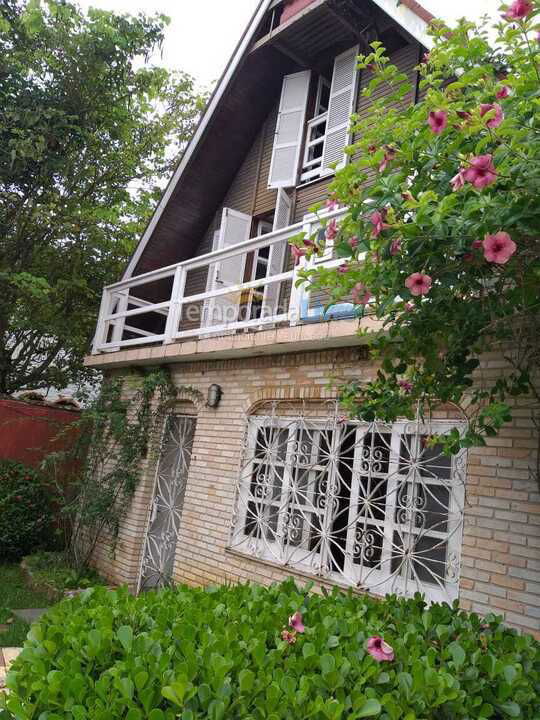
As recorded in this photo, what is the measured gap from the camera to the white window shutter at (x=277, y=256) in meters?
9.28

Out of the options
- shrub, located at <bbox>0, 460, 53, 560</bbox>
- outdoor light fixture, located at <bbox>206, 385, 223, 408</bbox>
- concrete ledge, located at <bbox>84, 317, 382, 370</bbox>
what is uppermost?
concrete ledge, located at <bbox>84, 317, 382, 370</bbox>

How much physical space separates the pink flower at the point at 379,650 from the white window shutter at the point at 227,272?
6.80m

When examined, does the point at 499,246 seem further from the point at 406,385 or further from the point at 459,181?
the point at 406,385

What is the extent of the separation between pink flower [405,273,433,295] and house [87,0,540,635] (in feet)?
4.23

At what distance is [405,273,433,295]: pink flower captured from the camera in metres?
2.87

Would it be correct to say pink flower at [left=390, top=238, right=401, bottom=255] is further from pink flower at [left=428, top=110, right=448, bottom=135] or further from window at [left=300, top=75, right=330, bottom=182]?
window at [left=300, top=75, right=330, bottom=182]

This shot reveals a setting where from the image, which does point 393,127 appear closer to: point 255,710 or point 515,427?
point 515,427

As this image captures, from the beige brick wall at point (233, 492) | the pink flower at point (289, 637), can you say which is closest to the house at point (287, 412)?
the beige brick wall at point (233, 492)

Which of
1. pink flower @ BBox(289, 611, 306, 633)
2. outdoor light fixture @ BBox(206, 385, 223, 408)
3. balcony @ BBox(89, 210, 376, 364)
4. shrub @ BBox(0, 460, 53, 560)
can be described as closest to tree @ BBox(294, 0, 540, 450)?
pink flower @ BBox(289, 611, 306, 633)

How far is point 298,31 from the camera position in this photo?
31.2 feet

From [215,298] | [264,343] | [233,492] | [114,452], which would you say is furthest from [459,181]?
[114,452]

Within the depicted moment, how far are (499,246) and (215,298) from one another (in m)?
7.49

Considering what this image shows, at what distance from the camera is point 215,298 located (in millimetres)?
9719

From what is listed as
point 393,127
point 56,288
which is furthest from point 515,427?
point 56,288
